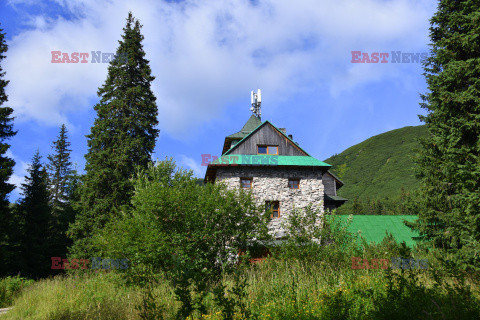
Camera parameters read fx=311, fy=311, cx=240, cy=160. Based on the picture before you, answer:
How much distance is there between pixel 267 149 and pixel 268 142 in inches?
20.9

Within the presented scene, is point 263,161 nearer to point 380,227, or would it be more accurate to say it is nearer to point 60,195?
point 380,227

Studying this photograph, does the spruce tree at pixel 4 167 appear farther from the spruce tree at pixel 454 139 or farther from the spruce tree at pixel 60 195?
the spruce tree at pixel 454 139

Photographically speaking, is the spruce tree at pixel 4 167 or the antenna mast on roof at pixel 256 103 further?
the antenna mast on roof at pixel 256 103

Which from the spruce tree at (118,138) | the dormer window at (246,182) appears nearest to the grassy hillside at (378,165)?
the dormer window at (246,182)

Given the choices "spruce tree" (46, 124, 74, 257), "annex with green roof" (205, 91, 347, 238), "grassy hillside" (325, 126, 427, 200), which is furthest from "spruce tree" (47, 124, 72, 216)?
"grassy hillside" (325, 126, 427, 200)

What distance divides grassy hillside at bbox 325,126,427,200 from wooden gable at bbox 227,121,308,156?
87216 millimetres

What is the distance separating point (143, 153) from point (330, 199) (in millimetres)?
15802

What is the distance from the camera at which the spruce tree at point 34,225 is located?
24.8m

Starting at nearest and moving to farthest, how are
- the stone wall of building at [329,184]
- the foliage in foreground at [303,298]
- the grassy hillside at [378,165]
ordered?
the foliage in foreground at [303,298], the stone wall of building at [329,184], the grassy hillside at [378,165]

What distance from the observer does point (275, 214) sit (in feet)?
71.3

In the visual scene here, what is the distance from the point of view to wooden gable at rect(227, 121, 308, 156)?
22.9 metres

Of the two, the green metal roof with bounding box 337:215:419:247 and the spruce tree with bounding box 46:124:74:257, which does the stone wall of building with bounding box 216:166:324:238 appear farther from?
the spruce tree with bounding box 46:124:74:257

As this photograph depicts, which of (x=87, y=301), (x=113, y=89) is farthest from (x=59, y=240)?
(x=87, y=301)

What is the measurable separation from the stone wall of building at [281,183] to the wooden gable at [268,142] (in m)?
1.33
